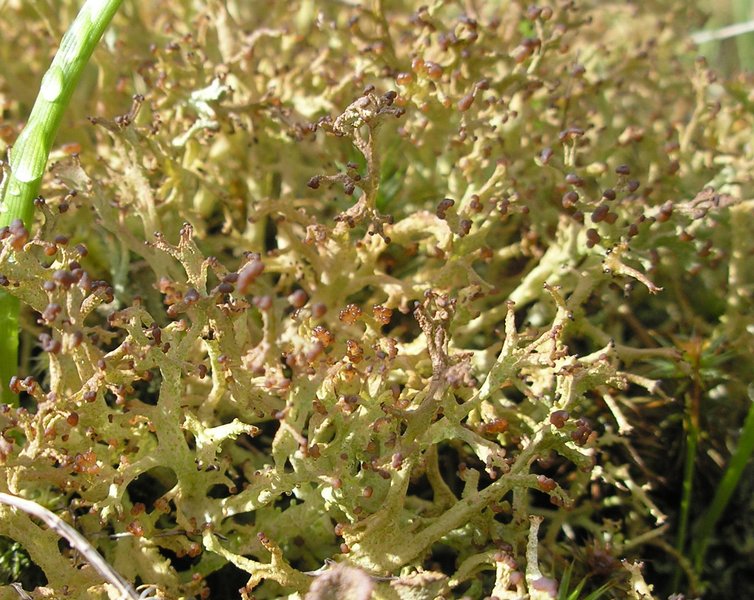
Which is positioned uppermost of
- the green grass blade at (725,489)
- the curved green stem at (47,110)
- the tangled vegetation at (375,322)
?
the curved green stem at (47,110)

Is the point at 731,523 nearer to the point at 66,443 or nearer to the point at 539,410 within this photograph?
the point at 539,410

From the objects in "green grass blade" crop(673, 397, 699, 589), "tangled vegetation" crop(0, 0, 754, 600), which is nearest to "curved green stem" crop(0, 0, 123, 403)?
"tangled vegetation" crop(0, 0, 754, 600)

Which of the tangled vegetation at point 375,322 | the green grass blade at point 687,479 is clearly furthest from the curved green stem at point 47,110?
the green grass blade at point 687,479

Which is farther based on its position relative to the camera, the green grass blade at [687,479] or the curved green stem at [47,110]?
the green grass blade at [687,479]

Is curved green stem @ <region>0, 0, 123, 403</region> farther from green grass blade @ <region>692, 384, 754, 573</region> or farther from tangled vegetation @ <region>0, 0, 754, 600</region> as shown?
green grass blade @ <region>692, 384, 754, 573</region>

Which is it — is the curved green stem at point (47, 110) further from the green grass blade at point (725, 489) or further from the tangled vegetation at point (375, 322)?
the green grass blade at point (725, 489)

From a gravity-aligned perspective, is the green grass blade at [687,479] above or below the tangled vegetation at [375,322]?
below
